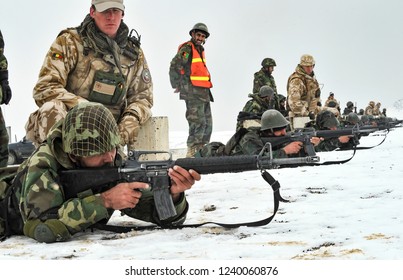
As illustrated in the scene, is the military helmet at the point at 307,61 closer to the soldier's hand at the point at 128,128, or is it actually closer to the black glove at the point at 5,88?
the soldier's hand at the point at 128,128

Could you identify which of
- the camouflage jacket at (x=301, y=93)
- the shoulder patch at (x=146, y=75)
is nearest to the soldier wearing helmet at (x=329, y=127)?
the camouflage jacket at (x=301, y=93)

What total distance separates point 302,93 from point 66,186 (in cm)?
891

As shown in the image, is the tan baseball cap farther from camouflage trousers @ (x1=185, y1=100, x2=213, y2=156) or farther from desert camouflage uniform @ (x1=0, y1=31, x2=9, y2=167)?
camouflage trousers @ (x1=185, y1=100, x2=213, y2=156)

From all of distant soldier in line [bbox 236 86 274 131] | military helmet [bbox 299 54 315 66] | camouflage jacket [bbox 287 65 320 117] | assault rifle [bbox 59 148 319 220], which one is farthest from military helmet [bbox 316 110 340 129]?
assault rifle [bbox 59 148 319 220]

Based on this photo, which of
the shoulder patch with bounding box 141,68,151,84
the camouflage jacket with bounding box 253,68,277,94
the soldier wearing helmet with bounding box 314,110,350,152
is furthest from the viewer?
the camouflage jacket with bounding box 253,68,277,94

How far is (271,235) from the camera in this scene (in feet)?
8.80

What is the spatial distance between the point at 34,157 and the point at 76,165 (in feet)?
0.77

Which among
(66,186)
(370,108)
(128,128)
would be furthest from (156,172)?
(370,108)

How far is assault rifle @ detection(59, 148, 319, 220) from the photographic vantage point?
105 inches

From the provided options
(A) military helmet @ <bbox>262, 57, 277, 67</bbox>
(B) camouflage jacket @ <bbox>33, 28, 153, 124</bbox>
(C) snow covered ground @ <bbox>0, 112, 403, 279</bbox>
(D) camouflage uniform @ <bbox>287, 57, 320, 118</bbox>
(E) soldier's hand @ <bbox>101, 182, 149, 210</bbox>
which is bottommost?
(C) snow covered ground @ <bbox>0, 112, 403, 279</bbox>

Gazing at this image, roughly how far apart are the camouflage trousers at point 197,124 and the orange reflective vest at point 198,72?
317mm

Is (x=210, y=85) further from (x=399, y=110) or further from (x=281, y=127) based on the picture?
(x=399, y=110)

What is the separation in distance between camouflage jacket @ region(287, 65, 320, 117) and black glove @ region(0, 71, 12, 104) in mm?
7526

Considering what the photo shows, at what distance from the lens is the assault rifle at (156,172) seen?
267 cm
